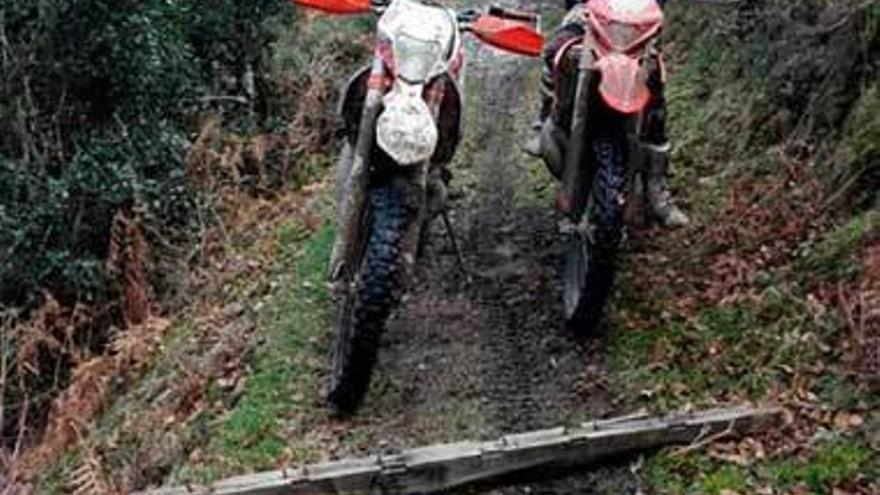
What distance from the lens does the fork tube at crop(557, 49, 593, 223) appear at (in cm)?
758

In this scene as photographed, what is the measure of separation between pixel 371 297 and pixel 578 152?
169 centimetres

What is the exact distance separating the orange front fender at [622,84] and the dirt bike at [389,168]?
31.8 inches

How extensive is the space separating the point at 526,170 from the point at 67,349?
13.1 feet

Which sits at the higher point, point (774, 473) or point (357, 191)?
point (357, 191)

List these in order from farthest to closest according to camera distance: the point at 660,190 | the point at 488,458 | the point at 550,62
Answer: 1. the point at 550,62
2. the point at 660,190
3. the point at 488,458

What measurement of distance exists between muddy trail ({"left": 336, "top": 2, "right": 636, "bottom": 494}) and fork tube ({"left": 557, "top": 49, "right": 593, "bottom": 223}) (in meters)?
0.74

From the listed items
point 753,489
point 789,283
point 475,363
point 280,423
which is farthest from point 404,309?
point 753,489

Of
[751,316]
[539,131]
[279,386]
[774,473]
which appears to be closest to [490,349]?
[279,386]

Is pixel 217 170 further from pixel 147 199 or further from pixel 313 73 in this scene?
pixel 313 73

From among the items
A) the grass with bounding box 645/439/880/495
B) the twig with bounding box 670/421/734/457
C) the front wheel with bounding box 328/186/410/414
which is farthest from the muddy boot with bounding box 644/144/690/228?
the grass with bounding box 645/439/880/495

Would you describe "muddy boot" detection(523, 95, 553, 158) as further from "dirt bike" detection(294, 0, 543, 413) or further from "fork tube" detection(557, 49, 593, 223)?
"dirt bike" detection(294, 0, 543, 413)

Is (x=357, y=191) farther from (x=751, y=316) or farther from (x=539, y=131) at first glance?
(x=751, y=316)

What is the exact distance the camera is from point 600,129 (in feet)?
25.0

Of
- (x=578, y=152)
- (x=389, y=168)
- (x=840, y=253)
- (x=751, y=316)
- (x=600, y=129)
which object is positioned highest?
(x=389, y=168)
